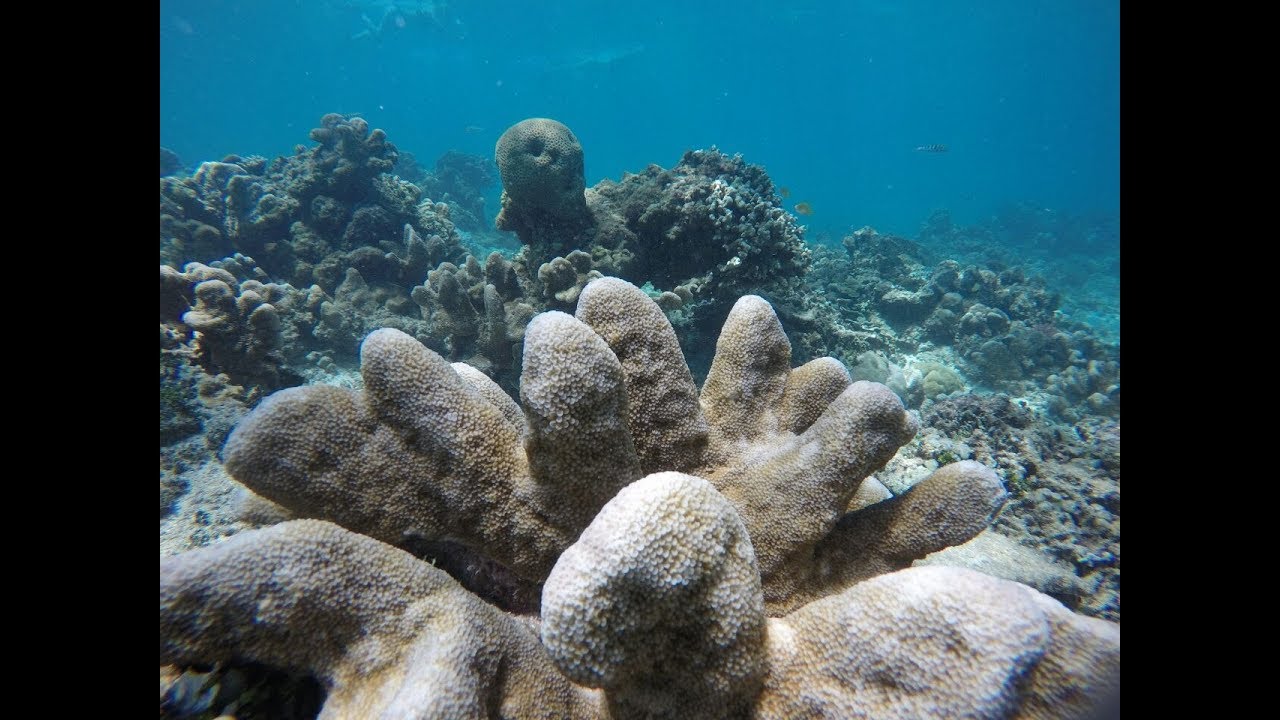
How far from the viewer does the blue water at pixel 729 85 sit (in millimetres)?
62250

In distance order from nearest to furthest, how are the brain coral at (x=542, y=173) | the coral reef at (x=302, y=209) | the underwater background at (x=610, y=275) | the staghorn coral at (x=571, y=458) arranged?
the staghorn coral at (x=571, y=458) → the underwater background at (x=610, y=275) → the brain coral at (x=542, y=173) → the coral reef at (x=302, y=209)

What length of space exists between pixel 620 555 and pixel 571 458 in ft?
2.33

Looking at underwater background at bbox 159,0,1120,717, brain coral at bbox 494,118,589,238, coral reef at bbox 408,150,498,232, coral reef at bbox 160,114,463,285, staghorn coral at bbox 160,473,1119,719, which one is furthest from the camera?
coral reef at bbox 408,150,498,232

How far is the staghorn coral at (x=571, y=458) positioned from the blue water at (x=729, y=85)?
1500 inches

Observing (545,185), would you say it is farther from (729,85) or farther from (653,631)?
(729,85)

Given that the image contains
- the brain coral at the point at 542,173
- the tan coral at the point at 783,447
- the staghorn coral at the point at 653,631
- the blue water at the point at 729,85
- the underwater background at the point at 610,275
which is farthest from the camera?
the blue water at the point at 729,85

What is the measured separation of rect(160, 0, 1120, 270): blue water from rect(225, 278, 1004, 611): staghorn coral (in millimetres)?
38093

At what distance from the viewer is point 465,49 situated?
74.4 metres

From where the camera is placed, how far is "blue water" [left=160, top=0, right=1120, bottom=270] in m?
62.2

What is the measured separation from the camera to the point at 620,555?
4.09 ft

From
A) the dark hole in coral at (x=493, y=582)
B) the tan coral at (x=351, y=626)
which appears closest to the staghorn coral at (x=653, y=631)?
the tan coral at (x=351, y=626)

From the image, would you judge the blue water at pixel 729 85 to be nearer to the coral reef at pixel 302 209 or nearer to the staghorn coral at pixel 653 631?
the coral reef at pixel 302 209

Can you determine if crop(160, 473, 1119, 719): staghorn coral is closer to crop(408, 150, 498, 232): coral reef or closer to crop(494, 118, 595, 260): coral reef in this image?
crop(494, 118, 595, 260): coral reef

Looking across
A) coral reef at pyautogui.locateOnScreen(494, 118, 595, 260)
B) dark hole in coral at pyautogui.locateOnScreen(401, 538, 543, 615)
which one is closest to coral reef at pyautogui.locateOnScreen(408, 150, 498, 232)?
coral reef at pyautogui.locateOnScreen(494, 118, 595, 260)
